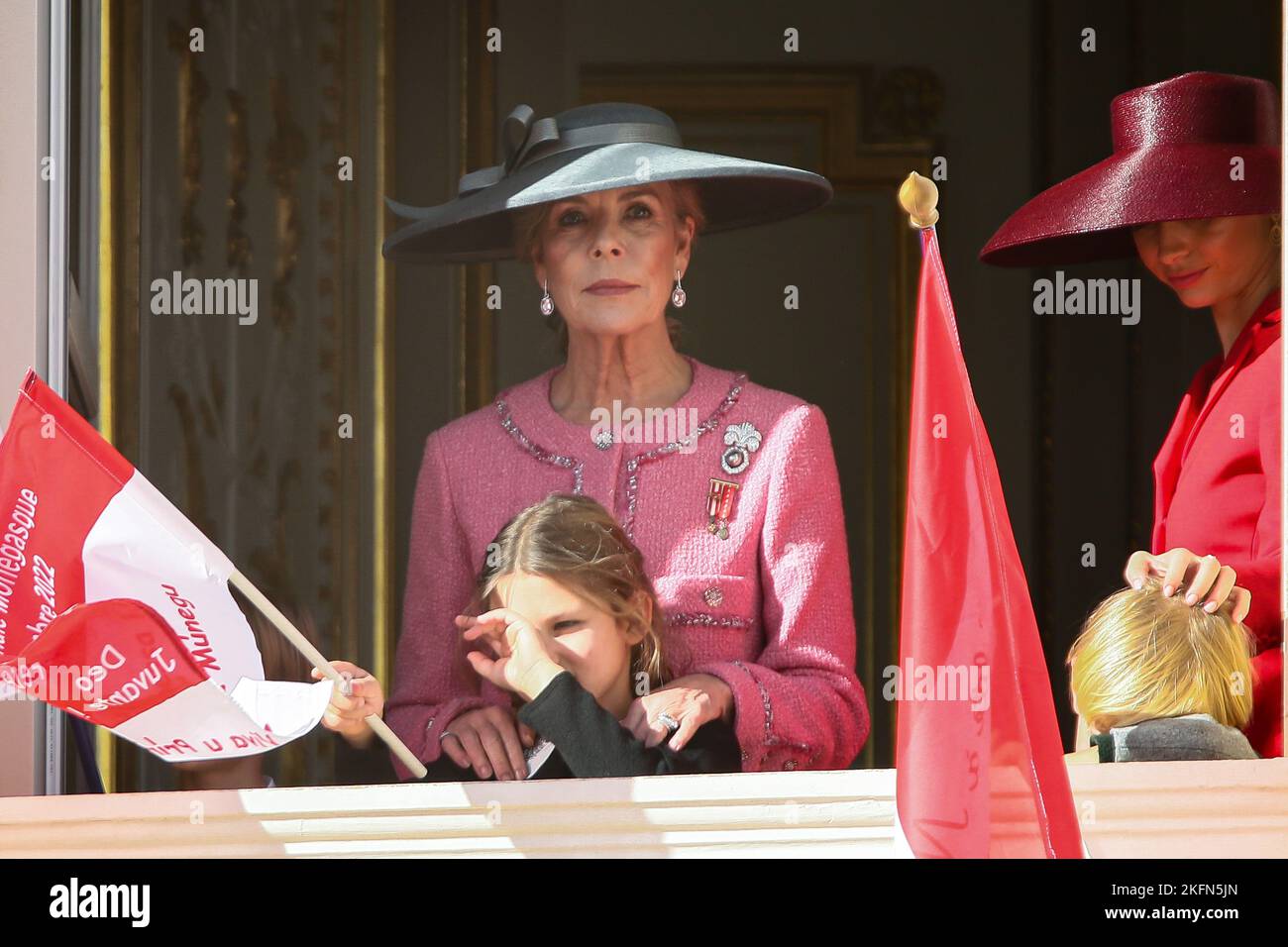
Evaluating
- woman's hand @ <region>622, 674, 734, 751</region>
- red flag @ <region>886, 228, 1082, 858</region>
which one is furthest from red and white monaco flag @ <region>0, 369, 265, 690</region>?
red flag @ <region>886, 228, 1082, 858</region>

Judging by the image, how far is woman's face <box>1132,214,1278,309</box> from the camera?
18.9 feet

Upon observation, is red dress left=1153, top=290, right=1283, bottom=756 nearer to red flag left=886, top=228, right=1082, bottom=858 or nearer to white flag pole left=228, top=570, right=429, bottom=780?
red flag left=886, top=228, right=1082, bottom=858

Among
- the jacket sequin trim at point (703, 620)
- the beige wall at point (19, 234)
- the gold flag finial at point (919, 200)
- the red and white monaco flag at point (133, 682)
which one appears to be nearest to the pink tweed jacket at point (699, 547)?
the jacket sequin trim at point (703, 620)

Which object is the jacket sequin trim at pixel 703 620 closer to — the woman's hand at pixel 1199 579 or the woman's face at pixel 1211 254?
the woman's hand at pixel 1199 579

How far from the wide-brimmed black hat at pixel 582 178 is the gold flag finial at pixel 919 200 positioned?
0.41 m

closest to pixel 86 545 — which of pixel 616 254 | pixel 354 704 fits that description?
pixel 354 704

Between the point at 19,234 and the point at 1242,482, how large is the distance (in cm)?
350

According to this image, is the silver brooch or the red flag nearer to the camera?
the red flag

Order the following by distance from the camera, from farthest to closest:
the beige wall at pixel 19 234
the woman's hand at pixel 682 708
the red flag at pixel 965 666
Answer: the beige wall at pixel 19 234 < the woman's hand at pixel 682 708 < the red flag at pixel 965 666

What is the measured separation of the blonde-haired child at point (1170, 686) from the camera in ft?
18.0

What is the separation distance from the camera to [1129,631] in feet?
18.4

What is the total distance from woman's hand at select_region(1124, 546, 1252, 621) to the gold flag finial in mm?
1144

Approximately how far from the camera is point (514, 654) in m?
5.61
